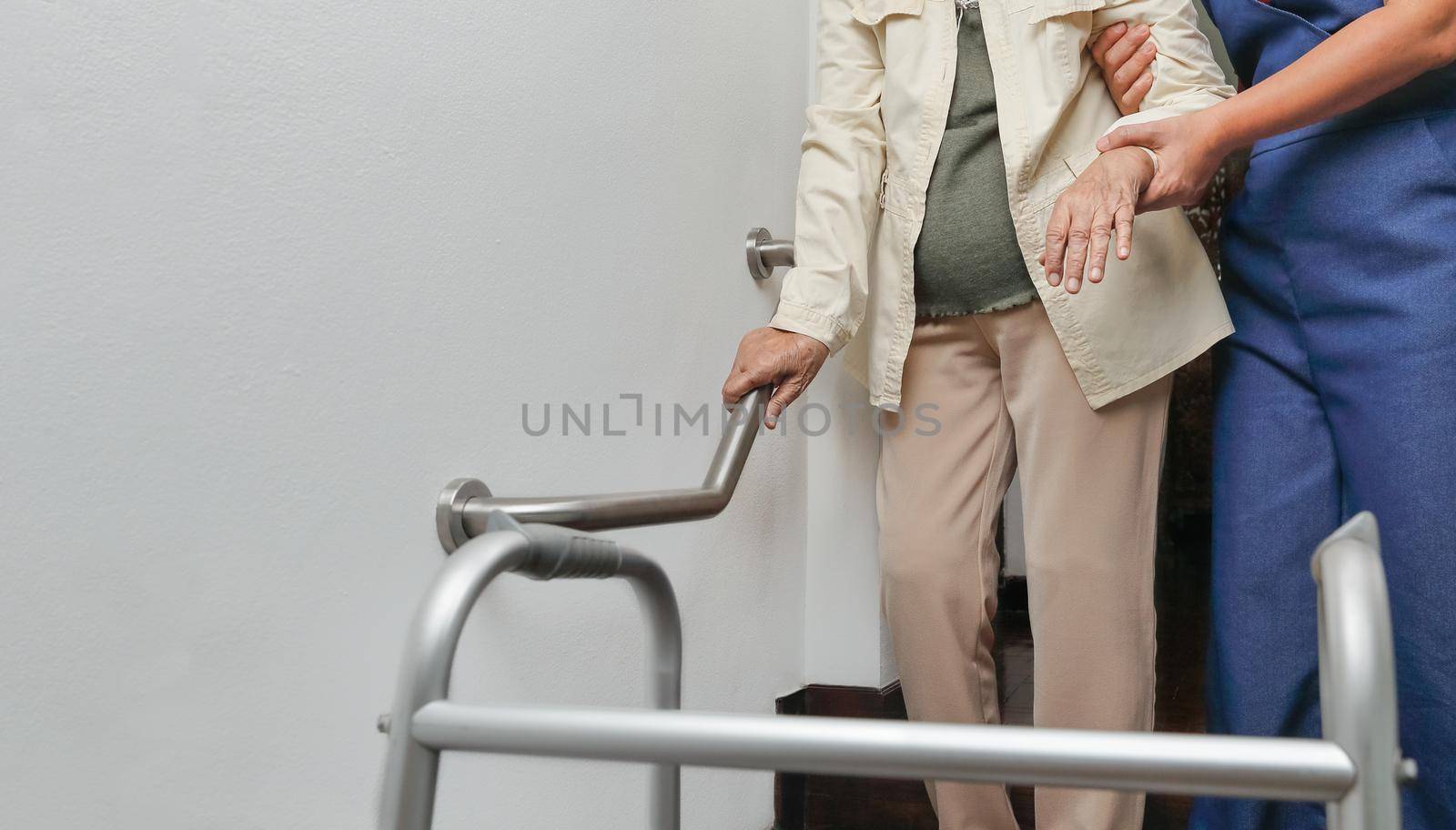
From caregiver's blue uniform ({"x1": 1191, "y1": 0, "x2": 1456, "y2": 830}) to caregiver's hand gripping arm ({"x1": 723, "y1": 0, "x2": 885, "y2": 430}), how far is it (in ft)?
1.36

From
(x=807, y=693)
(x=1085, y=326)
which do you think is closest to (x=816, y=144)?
(x=1085, y=326)

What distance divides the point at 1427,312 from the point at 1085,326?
0.32 metres

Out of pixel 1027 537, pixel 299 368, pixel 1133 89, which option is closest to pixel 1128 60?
pixel 1133 89

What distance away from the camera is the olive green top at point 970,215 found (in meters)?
1.28

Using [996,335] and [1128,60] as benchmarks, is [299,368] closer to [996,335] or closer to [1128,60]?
[996,335]

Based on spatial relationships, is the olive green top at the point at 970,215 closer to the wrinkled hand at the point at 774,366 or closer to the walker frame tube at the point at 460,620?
the wrinkled hand at the point at 774,366

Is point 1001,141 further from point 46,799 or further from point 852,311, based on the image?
point 46,799

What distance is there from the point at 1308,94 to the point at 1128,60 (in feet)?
0.86

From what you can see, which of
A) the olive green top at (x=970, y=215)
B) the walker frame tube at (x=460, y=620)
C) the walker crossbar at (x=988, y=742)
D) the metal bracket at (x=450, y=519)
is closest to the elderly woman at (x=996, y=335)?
the olive green top at (x=970, y=215)

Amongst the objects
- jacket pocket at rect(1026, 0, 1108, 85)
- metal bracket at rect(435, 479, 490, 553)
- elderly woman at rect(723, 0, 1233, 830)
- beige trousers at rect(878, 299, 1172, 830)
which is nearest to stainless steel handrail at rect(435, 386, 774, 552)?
metal bracket at rect(435, 479, 490, 553)

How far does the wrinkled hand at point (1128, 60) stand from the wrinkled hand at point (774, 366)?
455mm

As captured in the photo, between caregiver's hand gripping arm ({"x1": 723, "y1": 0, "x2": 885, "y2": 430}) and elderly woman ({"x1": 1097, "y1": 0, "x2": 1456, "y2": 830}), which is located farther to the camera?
caregiver's hand gripping arm ({"x1": 723, "y1": 0, "x2": 885, "y2": 430})

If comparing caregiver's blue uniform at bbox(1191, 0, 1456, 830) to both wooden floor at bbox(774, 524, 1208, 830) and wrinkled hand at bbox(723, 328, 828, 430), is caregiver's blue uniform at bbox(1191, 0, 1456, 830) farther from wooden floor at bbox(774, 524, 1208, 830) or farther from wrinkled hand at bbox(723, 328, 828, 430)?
wrinkled hand at bbox(723, 328, 828, 430)

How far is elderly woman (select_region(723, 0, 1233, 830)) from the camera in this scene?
123cm
